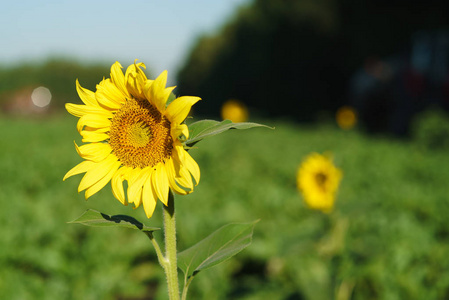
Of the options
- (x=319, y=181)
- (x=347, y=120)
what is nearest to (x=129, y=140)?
(x=319, y=181)

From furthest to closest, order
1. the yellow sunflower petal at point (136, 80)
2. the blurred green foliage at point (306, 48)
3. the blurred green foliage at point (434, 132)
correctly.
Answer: the blurred green foliage at point (306, 48), the blurred green foliage at point (434, 132), the yellow sunflower petal at point (136, 80)

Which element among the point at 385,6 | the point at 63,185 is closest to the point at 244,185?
the point at 63,185

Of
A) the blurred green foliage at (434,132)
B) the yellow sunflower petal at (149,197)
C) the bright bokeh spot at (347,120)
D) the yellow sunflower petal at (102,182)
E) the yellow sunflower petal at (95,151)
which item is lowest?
the bright bokeh spot at (347,120)

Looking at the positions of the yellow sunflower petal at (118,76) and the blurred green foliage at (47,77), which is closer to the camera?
the yellow sunflower petal at (118,76)

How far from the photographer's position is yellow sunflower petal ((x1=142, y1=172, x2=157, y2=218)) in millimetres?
964

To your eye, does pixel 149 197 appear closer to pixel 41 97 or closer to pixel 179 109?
pixel 179 109

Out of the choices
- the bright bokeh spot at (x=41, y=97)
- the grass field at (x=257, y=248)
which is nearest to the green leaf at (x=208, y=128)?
the grass field at (x=257, y=248)

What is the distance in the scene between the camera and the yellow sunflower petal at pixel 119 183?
100 centimetres

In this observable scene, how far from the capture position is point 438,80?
1742 centimetres

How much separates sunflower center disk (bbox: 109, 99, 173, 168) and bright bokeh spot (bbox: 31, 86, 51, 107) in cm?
4404

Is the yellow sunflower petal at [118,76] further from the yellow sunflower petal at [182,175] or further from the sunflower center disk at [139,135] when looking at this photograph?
the yellow sunflower petal at [182,175]

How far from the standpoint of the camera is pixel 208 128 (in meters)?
0.90

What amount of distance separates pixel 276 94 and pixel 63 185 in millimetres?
23521

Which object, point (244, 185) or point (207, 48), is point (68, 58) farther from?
point (244, 185)
